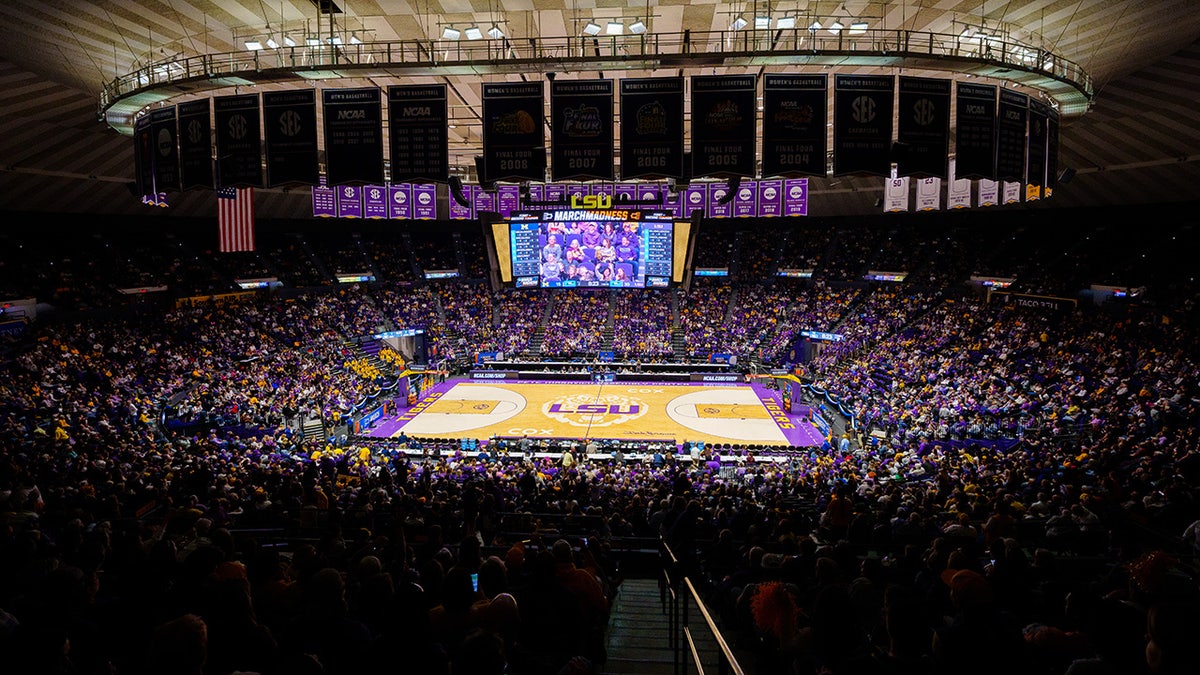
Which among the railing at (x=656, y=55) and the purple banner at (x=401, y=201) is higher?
the railing at (x=656, y=55)

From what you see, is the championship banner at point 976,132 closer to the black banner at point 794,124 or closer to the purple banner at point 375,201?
the black banner at point 794,124

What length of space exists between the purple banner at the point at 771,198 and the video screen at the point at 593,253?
50.1 feet

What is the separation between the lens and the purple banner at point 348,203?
2422 cm

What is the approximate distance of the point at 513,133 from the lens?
471 inches

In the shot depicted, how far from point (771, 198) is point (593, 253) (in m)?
17.2

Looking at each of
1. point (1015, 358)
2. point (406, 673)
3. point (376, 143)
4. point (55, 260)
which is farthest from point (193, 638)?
point (55, 260)

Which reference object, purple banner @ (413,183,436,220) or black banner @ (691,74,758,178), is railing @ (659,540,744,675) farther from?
purple banner @ (413,183,436,220)

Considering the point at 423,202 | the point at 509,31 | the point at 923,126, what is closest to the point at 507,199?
the point at 423,202

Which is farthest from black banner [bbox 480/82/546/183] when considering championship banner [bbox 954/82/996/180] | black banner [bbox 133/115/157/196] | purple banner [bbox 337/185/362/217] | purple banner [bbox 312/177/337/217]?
purple banner [bbox 312/177/337/217]

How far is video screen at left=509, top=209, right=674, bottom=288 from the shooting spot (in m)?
40.1

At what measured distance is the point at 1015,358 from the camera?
25.3m

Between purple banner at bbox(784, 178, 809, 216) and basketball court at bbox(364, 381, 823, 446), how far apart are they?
29.6ft

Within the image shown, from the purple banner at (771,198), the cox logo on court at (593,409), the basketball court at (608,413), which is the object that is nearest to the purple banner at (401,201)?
the basketball court at (608,413)

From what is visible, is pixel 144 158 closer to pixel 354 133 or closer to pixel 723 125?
pixel 354 133
